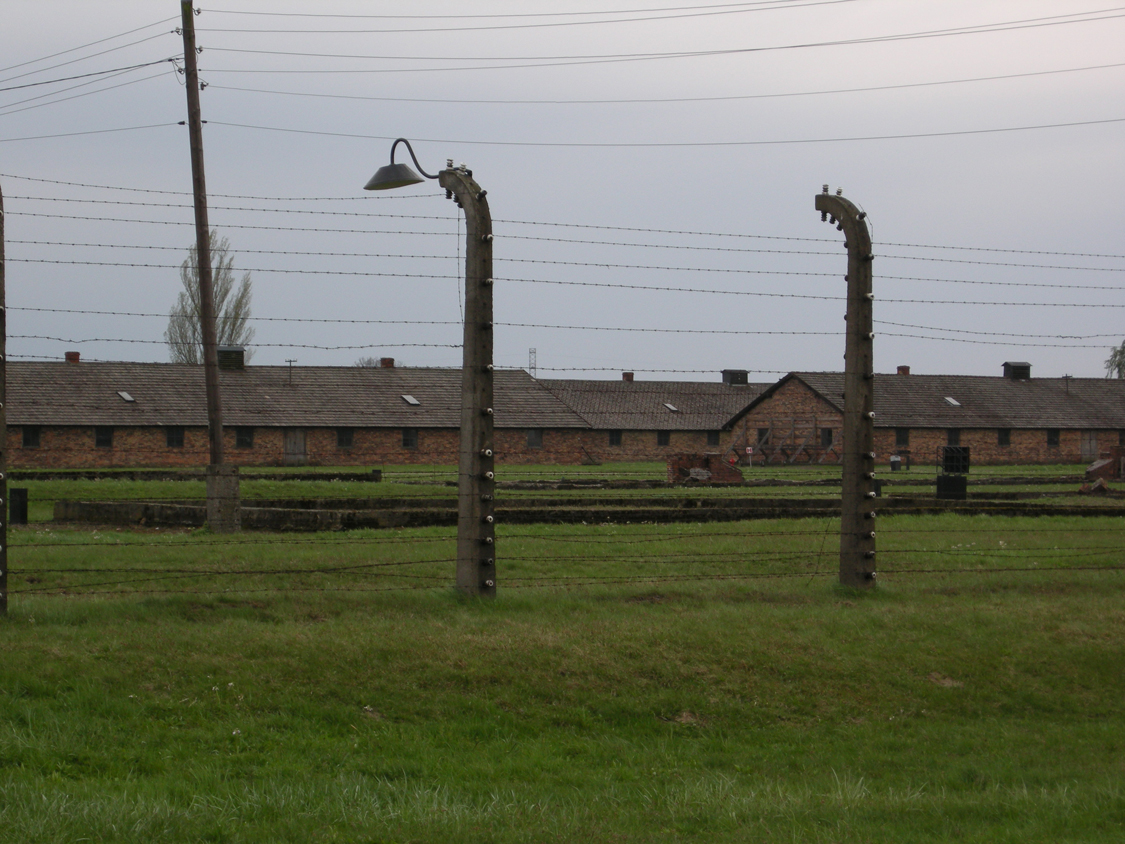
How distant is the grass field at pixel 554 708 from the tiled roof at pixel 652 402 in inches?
2158

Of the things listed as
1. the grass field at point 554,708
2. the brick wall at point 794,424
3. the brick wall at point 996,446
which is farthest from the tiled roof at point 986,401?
the grass field at point 554,708

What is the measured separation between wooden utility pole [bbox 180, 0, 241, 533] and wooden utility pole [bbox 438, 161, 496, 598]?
8304 mm

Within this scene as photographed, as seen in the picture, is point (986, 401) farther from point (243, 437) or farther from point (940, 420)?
point (243, 437)

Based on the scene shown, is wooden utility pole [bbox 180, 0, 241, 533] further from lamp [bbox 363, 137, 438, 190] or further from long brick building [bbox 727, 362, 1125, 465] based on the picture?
long brick building [bbox 727, 362, 1125, 465]

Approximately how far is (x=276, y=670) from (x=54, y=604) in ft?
8.79

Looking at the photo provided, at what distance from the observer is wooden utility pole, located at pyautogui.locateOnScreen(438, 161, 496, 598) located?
34.2 ft

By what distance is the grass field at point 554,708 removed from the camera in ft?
19.7

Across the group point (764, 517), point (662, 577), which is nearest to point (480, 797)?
point (662, 577)

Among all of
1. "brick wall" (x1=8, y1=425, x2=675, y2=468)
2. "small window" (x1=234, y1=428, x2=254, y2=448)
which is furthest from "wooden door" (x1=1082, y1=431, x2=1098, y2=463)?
"small window" (x1=234, y1=428, x2=254, y2=448)

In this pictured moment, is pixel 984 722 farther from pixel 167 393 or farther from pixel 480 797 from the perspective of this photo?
pixel 167 393

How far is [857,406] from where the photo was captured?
11.8 metres

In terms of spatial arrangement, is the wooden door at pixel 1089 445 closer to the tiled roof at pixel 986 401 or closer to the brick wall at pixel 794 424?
the tiled roof at pixel 986 401

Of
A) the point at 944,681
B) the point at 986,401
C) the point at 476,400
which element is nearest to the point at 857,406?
the point at 944,681

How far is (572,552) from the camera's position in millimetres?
15266
